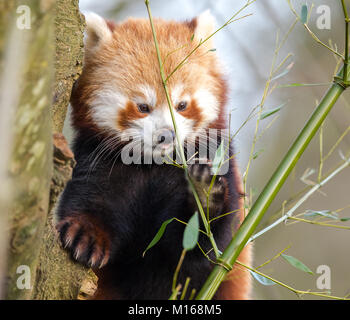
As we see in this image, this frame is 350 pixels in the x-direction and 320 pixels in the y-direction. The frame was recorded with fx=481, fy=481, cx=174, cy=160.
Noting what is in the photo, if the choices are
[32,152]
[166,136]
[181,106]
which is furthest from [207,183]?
[32,152]

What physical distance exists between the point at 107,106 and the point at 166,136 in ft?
1.18

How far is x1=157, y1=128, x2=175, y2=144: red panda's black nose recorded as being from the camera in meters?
2.19

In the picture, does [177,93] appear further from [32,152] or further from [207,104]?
[32,152]

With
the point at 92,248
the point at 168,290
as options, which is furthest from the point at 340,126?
the point at 92,248

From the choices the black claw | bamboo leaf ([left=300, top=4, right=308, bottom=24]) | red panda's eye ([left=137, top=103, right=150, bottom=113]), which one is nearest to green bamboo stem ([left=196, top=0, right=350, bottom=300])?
bamboo leaf ([left=300, top=4, right=308, bottom=24])

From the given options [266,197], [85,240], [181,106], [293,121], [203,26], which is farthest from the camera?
[293,121]

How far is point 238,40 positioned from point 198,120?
2.43 metres

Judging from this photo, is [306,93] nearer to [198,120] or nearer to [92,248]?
[198,120]

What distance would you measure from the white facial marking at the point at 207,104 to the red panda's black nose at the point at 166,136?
0.27m

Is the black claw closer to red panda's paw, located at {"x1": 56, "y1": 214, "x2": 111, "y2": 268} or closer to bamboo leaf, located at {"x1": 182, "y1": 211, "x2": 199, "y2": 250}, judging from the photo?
red panda's paw, located at {"x1": 56, "y1": 214, "x2": 111, "y2": 268}

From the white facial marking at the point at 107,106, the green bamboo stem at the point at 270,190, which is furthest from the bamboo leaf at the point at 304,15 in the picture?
the white facial marking at the point at 107,106

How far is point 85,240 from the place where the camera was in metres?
2.08

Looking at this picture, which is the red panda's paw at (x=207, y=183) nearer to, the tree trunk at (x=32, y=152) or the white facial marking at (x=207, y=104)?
the white facial marking at (x=207, y=104)

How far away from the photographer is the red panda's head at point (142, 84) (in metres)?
2.26
